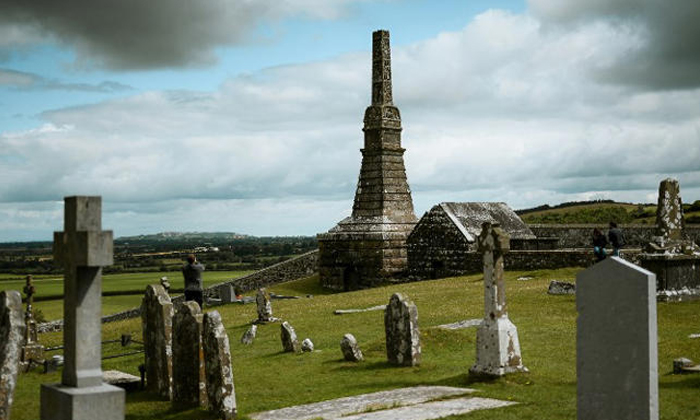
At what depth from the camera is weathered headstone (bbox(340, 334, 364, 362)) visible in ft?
52.8

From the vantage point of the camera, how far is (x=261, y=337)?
70.3ft

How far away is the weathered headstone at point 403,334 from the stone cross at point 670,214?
427 inches

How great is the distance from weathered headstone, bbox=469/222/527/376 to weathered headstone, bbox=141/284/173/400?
521cm

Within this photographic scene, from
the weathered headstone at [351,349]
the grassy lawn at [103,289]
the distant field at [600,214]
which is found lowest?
the grassy lawn at [103,289]

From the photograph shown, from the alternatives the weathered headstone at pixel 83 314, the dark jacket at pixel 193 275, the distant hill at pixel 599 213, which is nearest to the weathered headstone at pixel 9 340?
the weathered headstone at pixel 83 314

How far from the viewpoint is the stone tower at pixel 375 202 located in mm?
44469

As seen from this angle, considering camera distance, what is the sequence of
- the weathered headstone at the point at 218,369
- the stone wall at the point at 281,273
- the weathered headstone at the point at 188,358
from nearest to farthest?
the weathered headstone at the point at 218,369
the weathered headstone at the point at 188,358
the stone wall at the point at 281,273

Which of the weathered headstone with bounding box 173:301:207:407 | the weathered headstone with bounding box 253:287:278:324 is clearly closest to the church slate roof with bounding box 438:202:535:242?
the weathered headstone with bounding box 253:287:278:324

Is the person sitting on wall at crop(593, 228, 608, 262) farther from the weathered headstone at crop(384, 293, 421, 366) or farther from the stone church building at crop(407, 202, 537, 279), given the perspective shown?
the weathered headstone at crop(384, 293, 421, 366)

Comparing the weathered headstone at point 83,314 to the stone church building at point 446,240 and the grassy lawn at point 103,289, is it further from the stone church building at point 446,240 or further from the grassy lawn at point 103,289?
the stone church building at point 446,240

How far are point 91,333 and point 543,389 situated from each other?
25.2 feet

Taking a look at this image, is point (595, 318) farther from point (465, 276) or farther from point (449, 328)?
point (465, 276)

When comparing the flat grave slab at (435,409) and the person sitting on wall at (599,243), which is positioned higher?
the person sitting on wall at (599,243)

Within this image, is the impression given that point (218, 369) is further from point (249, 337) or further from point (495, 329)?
point (249, 337)
